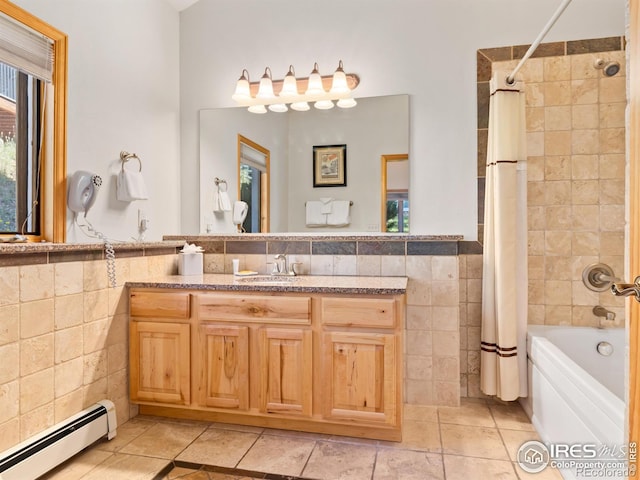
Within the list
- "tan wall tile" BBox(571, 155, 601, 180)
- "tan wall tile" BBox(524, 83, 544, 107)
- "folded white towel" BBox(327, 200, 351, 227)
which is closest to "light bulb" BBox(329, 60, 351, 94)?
"folded white towel" BBox(327, 200, 351, 227)

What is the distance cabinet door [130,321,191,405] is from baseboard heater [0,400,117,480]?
0.19 meters

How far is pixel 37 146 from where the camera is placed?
6.20 feet

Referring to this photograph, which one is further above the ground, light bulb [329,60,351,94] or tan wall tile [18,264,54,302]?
light bulb [329,60,351,94]

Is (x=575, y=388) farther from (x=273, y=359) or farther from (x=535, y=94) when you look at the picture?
(x=535, y=94)

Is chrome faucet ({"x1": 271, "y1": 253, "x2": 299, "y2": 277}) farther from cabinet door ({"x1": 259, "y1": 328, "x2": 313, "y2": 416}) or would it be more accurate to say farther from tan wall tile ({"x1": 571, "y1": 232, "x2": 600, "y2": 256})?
tan wall tile ({"x1": 571, "y1": 232, "x2": 600, "y2": 256})

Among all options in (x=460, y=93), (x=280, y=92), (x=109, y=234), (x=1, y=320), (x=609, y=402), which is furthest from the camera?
(x=280, y=92)

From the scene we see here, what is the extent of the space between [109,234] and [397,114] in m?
1.87

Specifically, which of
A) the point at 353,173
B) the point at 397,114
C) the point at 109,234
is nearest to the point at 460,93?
the point at 397,114

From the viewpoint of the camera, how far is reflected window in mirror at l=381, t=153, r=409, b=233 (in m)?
2.49

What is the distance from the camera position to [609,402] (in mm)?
1370

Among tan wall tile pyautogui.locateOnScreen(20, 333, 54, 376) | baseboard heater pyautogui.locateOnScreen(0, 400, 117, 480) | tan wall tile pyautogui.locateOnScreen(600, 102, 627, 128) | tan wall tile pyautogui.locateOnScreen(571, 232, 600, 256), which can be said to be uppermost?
tan wall tile pyautogui.locateOnScreen(600, 102, 627, 128)

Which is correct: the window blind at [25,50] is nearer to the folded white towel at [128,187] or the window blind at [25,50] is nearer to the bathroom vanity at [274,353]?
the folded white towel at [128,187]

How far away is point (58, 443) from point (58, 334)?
46cm

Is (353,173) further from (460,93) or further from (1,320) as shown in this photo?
(1,320)
